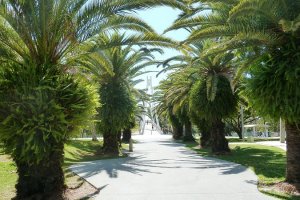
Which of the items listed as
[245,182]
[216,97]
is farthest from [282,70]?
[216,97]

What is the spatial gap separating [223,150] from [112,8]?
1285 cm

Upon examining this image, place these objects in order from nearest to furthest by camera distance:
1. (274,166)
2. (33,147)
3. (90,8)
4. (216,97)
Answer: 1. (33,147)
2. (90,8)
3. (274,166)
4. (216,97)

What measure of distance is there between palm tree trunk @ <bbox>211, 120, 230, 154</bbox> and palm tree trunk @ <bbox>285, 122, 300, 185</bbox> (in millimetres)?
10582

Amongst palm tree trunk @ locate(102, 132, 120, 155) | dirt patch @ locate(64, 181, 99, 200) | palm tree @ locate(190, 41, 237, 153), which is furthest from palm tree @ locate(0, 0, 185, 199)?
palm tree trunk @ locate(102, 132, 120, 155)

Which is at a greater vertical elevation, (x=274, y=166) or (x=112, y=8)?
(x=112, y=8)

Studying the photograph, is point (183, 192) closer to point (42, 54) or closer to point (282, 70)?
point (282, 70)

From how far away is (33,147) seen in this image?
9.20 metres

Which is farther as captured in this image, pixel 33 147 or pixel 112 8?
pixel 112 8

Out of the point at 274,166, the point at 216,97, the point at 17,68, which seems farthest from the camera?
the point at 216,97

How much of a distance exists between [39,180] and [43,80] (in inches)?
101

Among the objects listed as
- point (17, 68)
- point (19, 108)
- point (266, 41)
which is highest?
point (266, 41)

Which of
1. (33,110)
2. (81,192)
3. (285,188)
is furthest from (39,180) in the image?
(285,188)

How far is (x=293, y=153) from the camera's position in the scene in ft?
35.4

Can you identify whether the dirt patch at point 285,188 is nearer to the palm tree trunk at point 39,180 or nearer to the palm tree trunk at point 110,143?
the palm tree trunk at point 39,180
